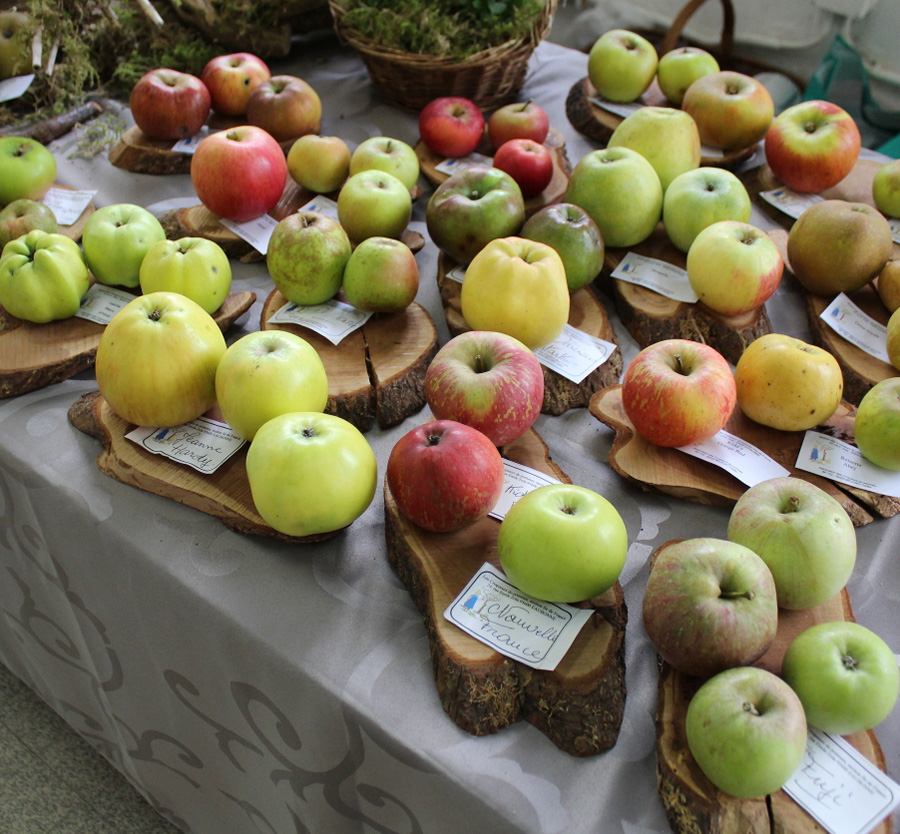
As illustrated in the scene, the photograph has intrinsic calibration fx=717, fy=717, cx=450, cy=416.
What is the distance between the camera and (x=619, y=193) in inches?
49.1

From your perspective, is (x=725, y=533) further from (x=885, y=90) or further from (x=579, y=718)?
(x=885, y=90)

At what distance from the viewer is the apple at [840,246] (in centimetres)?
117

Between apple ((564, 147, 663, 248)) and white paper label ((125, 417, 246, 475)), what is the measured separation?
2.41 ft

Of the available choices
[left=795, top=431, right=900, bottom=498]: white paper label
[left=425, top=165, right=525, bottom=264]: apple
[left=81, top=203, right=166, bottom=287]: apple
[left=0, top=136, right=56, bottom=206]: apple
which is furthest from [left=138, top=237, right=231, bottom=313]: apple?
[left=795, top=431, right=900, bottom=498]: white paper label

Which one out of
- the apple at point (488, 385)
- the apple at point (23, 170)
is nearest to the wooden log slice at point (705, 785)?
the apple at point (488, 385)

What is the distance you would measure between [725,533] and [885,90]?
2.03m

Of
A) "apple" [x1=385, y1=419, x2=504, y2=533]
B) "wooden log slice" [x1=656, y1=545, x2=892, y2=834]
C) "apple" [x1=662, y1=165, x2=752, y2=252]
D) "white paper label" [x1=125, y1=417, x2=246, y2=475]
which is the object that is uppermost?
"apple" [x1=662, y1=165, x2=752, y2=252]

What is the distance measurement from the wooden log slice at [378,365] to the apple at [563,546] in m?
0.36

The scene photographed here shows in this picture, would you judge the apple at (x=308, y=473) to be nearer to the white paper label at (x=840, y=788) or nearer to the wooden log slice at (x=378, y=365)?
the wooden log slice at (x=378, y=365)

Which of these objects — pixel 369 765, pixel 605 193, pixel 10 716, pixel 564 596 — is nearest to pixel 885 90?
pixel 605 193

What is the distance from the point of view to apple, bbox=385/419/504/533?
0.80m

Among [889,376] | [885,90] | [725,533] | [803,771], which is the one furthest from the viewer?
[885,90]

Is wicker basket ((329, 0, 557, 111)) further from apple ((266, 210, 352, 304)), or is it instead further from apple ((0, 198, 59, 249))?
apple ((0, 198, 59, 249))

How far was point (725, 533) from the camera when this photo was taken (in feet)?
3.11
